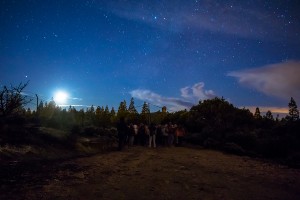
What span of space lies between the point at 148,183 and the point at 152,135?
51.0ft

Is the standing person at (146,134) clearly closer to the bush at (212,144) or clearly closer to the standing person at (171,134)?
the standing person at (171,134)

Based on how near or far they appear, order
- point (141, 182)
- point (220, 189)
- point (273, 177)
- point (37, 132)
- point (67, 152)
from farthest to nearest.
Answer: point (37, 132), point (67, 152), point (273, 177), point (141, 182), point (220, 189)

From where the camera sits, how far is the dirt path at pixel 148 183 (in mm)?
8500

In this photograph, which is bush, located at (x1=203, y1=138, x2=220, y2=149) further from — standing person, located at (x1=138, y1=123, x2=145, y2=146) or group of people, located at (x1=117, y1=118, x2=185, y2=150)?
standing person, located at (x1=138, y1=123, x2=145, y2=146)

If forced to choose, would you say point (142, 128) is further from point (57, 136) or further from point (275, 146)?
point (275, 146)

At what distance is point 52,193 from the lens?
327 inches

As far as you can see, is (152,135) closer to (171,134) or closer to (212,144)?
(171,134)

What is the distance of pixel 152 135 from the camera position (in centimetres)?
2567

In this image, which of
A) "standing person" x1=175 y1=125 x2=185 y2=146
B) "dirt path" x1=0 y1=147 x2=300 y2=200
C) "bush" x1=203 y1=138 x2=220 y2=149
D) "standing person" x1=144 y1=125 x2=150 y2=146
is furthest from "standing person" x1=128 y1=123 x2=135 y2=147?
"dirt path" x1=0 y1=147 x2=300 y2=200

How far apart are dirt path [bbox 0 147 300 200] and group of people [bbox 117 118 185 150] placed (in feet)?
36.8

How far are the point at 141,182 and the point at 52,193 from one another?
9.80ft

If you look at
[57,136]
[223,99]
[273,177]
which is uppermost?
[223,99]

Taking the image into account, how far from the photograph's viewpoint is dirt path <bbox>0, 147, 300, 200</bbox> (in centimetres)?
850

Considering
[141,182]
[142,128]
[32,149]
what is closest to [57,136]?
[32,149]
